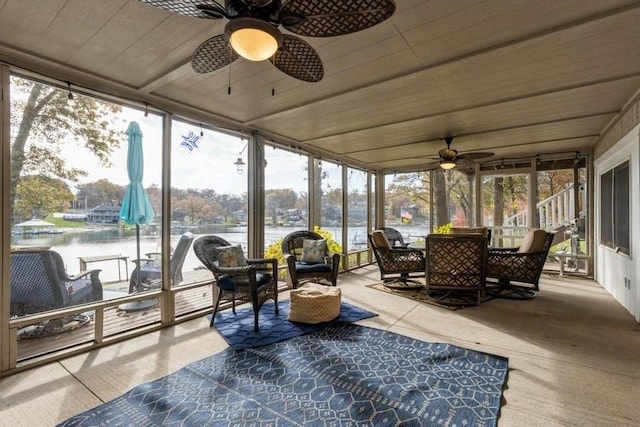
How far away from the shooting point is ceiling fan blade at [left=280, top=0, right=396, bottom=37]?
1.36 metres

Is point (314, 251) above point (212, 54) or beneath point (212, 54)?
beneath

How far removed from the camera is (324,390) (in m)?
2.15

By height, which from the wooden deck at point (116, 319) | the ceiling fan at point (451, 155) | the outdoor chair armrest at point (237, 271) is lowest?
the wooden deck at point (116, 319)

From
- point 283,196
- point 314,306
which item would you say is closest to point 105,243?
point 314,306

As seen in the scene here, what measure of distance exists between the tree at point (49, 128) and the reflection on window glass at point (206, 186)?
78cm

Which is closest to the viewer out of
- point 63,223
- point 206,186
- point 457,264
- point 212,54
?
point 212,54

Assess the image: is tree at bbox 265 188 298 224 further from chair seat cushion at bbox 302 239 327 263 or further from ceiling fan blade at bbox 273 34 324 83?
ceiling fan blade at bbox 273 34 324 83

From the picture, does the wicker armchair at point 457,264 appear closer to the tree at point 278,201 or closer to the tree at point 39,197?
the tree at point 278,201

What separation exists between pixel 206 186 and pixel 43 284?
74.8 inches

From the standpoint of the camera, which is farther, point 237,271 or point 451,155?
point 451,155

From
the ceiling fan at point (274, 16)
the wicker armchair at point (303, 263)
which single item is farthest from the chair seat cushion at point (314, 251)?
the ceiling fan at point (274, 16)

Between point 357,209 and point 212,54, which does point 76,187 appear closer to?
point 212,54

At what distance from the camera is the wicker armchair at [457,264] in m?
4.15

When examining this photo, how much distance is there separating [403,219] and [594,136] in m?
4.03
